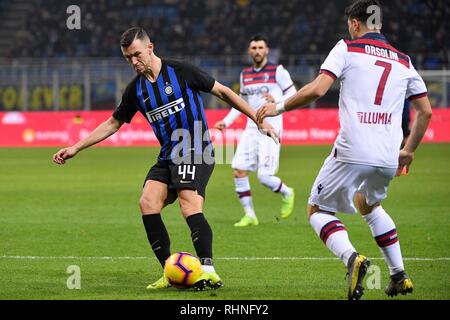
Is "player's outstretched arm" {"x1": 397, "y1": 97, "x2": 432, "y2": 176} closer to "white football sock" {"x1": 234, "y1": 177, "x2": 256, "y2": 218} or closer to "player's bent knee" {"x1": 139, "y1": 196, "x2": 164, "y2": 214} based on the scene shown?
"player's bent knee" {"x1": 139, "y1": 196, "x2": 164, "y2": 214}

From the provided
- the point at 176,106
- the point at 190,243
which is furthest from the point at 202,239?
the point at 190,243

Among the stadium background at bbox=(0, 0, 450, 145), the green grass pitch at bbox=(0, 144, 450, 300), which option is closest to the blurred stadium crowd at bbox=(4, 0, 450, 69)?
the stadium background at bbox=(0, 0, 450, 145)

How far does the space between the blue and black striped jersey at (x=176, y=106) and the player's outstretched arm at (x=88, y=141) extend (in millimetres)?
445

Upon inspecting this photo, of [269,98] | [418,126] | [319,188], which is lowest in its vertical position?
[319,188]

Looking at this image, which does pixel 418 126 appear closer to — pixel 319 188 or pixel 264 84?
pixel 319 188

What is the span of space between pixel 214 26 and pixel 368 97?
32189mm

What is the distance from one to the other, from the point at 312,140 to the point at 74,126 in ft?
26.0

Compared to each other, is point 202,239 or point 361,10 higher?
point 361,10

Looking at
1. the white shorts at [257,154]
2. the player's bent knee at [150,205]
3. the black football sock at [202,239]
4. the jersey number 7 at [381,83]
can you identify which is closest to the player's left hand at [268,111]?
the jersey number 7 at [381,83]

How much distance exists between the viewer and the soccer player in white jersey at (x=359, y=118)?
260 inches

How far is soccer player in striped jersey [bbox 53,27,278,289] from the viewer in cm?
755

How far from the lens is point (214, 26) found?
3838 centimetres

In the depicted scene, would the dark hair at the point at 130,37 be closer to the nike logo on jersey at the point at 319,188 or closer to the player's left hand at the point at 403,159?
the nike logo on jersey at the point at 319,188
